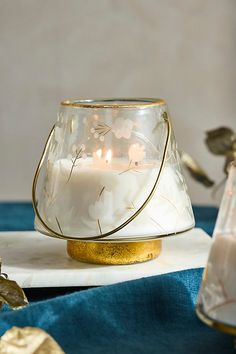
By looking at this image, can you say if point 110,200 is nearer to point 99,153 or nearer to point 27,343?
point 99,153

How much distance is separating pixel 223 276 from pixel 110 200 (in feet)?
0.95

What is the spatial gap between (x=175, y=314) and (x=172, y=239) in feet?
0.97

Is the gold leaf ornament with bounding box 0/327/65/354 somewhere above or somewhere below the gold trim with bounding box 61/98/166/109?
below

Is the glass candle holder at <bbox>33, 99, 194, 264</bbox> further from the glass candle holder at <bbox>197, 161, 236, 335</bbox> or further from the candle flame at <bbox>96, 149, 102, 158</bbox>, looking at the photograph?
the glass candle holder at <bbox>197, 161, 236, 335</bbox>

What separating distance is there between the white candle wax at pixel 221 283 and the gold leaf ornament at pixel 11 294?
7.1 inches

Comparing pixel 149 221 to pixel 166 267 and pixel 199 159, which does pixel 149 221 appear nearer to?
pixel 166 267

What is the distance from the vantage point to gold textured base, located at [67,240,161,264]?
80 centimetres

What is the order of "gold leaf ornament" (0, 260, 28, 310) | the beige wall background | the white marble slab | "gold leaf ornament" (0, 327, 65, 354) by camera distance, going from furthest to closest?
the beige wall background, the white marble slab, "gold leaf ornament" (0, 260, 28, 310), "gold leaf ornament" (0, 327, 65, 354)

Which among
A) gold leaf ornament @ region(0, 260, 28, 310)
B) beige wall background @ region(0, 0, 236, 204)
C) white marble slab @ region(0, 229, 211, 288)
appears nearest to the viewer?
gold leaf ornament @ region(0, 260, 28, 310)

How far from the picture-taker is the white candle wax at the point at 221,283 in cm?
50

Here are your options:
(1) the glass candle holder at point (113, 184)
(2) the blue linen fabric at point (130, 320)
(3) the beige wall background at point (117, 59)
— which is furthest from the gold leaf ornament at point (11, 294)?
(3) the beige wall background at point (117, 59)

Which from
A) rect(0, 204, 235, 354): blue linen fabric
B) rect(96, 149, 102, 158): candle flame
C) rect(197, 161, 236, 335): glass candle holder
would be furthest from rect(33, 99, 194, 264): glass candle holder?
rect(197, 161, 236, 335): glass candle holder

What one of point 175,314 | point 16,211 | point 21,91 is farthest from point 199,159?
point 175,314

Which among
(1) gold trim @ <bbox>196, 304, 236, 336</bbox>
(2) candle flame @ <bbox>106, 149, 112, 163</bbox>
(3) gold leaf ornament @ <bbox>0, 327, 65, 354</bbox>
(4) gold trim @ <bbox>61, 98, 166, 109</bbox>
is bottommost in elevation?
(3) gold leaf ornament @ <bbox>0, 327, 65, 354</bbox>
